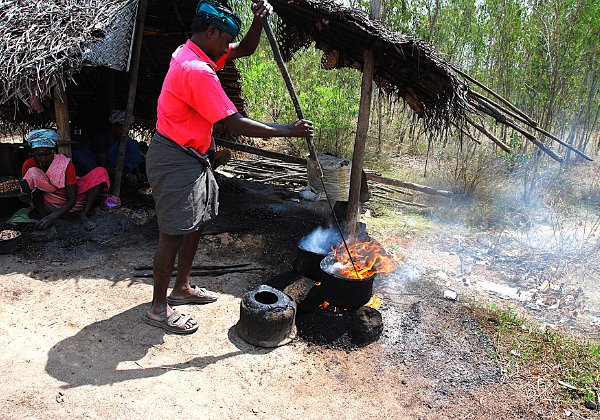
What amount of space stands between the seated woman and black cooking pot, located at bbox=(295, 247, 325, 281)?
8.67ft

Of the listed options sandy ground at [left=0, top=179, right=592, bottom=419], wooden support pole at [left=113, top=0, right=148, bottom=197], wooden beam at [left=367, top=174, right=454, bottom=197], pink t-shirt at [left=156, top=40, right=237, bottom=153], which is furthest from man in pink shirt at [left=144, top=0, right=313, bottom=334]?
wooden beam at [left=367, top=174, right=454, bottom=197]

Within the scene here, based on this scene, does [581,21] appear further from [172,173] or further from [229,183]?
[172,173]

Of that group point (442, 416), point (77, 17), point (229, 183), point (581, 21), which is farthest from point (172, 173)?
point (581, 21)

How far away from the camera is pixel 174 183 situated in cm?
293

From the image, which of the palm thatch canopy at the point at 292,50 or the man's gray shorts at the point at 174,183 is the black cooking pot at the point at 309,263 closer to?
the man's gray shorts at the point at 174,183

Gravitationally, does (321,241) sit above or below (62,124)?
below

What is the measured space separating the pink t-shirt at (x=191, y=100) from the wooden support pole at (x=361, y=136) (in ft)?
6.33

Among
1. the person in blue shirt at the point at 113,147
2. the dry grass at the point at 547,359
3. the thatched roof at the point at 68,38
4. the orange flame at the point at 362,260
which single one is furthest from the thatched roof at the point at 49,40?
the dry grass at the point at 547,359

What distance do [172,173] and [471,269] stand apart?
12.3 feet

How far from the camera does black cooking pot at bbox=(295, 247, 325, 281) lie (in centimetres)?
414

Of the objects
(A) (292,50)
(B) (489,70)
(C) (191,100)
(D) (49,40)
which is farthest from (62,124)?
A: (B) (489,70)

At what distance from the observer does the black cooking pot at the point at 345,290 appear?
339 centimetres

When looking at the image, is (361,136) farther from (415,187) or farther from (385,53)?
(415,187)

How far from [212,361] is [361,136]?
279 centimetres
